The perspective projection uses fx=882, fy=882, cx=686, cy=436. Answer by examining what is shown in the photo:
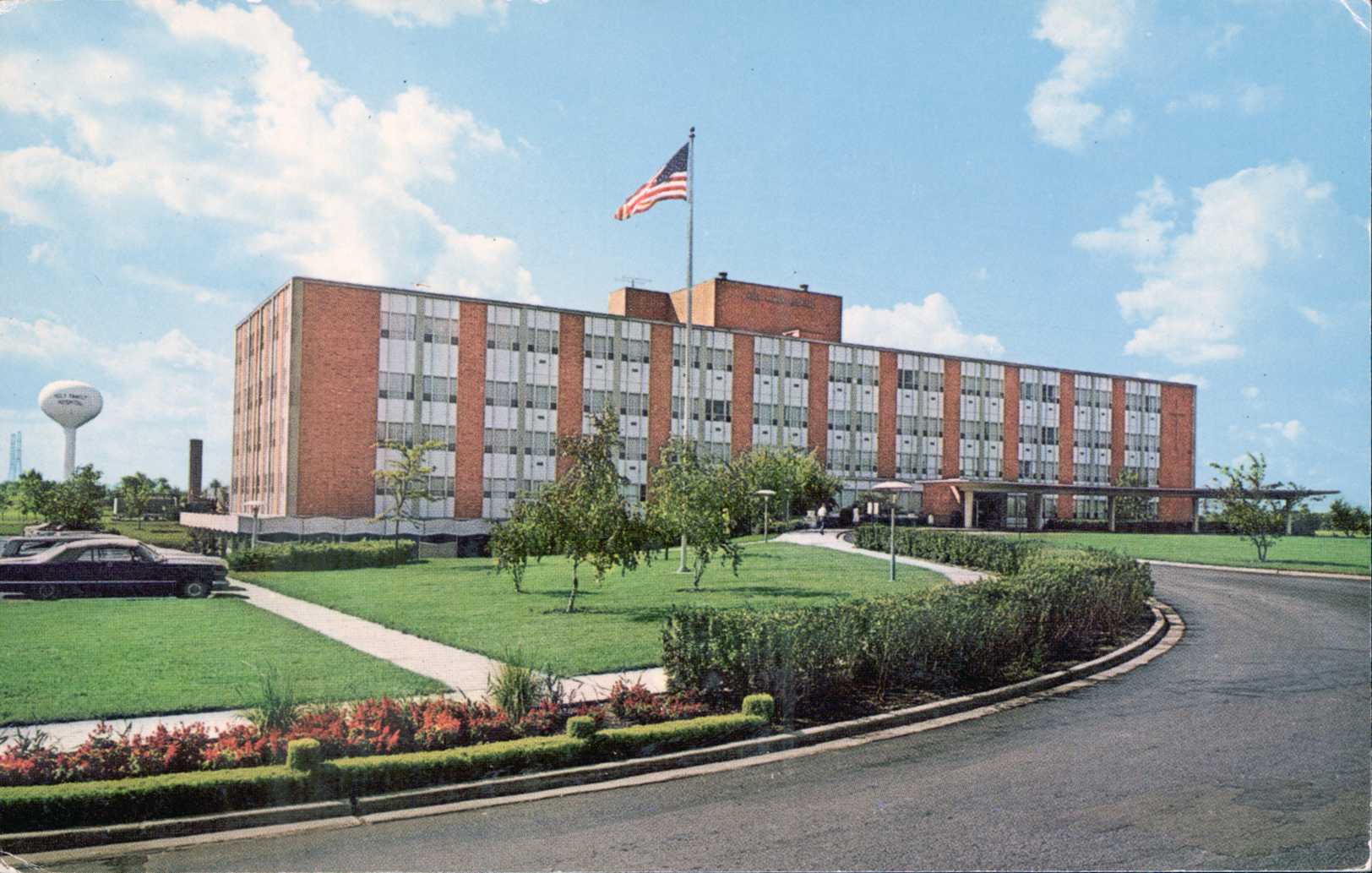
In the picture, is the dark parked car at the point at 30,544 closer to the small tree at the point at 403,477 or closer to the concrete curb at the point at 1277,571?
the small tree at the point at 403,477

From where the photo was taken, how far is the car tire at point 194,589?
2155 centimetres

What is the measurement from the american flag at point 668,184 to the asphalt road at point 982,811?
15.7 meters

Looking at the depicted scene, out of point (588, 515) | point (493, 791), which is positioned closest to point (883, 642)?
point (493, 791)

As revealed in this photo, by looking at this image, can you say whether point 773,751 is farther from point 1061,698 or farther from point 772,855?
point 1061,698

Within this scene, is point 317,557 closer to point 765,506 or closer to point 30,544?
point 30,544

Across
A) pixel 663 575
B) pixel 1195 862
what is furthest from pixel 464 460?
pixel 1195 862

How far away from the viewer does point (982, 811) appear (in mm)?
7090

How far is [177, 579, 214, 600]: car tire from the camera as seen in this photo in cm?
2155

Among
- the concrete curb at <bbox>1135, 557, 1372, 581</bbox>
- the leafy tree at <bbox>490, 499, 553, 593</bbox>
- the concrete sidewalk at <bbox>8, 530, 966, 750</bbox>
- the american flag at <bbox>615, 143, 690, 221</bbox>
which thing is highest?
the american flag at <bbox>615, 143, 690, 221</bbox>

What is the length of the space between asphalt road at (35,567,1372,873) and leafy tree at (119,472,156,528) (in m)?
51.2

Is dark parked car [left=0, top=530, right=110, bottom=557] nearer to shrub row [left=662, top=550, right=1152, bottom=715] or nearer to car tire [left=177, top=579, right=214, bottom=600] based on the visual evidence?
car tire [left=177, top=579, right=214, bottom=600]

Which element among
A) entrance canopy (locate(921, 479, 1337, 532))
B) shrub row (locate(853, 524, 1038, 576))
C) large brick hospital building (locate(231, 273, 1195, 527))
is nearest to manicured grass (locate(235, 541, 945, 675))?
shrub row (locate(853, 524, 1038, 576))

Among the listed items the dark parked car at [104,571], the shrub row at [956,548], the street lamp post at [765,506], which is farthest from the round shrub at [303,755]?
the street lamp post at [765,506]

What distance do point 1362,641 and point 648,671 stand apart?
1332cm
